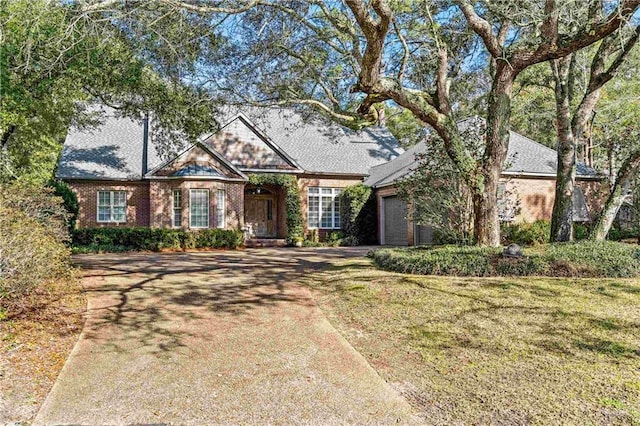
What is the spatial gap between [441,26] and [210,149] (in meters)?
11.4

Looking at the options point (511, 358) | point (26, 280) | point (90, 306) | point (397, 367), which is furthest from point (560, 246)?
point (26, 280)

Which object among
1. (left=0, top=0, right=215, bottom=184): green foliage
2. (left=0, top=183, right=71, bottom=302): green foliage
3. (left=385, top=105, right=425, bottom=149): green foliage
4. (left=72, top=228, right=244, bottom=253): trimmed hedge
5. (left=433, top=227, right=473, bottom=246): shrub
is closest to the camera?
(left=0, top=183, right=71, bottom=302): green foliage

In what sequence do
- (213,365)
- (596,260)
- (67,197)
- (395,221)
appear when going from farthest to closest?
(395,221) < (67,197) < (596,260) < (213,365)

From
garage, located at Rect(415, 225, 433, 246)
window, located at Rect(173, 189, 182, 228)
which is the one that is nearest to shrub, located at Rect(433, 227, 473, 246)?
garage, located at Rect(415, 225, 433, 246)

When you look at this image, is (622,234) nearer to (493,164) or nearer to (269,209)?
(493,164)

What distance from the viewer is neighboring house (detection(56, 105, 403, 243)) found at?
2025 centimetres

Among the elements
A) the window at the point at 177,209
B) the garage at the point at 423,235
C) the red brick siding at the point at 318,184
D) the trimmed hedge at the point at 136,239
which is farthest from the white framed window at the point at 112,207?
the garage at the point at 423,235

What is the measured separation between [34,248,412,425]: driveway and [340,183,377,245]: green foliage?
13387 millimetres

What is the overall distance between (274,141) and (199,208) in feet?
20.1

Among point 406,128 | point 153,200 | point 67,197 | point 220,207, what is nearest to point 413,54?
point 220,207

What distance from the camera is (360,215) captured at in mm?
22578

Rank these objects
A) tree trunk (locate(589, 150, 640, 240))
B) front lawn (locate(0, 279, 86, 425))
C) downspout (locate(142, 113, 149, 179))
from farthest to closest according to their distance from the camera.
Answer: downspout (locate(142, 113, 149, 179))
tree trunk (locate(589, 150, 640, 240))
front lawn (locate(0, 279, 86, 425))

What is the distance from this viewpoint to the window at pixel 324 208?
2331cm

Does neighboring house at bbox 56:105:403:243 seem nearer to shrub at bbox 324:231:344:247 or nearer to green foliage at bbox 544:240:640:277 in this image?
shrub at bbox 324:231:344:247
